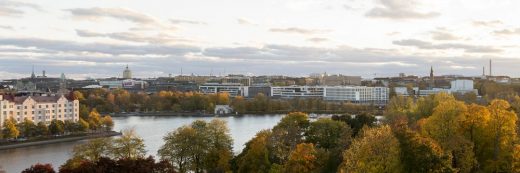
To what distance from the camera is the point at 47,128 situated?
55.9ft

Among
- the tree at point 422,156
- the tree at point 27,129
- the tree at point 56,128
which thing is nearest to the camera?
the tree at point 422,156

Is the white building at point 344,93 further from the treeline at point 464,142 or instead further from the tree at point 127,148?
the treeline at point 464,142

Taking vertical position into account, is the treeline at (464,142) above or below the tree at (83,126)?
above

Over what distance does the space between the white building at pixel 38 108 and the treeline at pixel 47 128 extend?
0.69m

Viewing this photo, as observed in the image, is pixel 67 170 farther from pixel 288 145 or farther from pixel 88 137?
pixel 88 137

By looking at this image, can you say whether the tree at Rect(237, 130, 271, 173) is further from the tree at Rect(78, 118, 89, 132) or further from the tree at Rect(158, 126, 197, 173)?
the tree at Rect(78, 118, 89, 132)

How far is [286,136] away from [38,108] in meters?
11.5

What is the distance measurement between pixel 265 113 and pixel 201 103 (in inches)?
137

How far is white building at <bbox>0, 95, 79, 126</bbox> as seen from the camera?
18.0 meters

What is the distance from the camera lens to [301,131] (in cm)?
1116

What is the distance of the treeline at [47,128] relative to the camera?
52.1 feet

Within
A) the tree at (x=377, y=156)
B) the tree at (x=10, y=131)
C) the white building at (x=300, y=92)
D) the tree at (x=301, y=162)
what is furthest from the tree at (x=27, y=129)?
the white building at (x=300, y=92)

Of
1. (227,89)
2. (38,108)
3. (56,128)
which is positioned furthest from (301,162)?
(227,89)

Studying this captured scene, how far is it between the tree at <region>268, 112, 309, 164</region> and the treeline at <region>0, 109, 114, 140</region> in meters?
8.14
